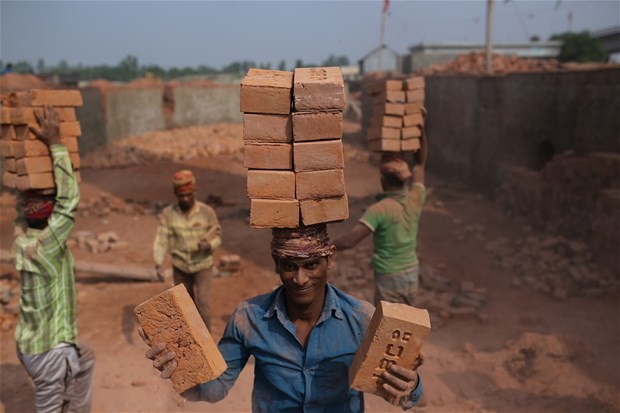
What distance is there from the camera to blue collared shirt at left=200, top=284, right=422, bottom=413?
2.55 metres

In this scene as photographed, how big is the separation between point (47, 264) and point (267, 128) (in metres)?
2.37

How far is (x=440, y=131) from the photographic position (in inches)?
655

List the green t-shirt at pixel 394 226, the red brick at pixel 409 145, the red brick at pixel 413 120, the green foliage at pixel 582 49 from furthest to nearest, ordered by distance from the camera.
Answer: the green foliage at pixel 582 49, the red brick at pixel 413 120, the red brick at pixel 409 145, the green t-shirt at pixel 394 226

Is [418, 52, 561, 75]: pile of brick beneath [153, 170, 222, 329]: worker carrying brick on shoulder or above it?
above

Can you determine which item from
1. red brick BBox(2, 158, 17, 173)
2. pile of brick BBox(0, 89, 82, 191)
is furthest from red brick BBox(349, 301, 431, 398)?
red brick BBox(2, 158, 17, 173)

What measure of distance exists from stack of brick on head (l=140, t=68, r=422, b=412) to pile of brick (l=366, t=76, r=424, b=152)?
3.63 meters

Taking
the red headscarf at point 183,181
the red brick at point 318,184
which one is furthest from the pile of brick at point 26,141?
the red brick at point 318,184

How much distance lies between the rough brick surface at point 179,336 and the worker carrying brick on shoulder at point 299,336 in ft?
0.22

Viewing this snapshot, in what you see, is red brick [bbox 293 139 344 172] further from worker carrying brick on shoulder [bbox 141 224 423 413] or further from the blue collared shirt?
the blue collared shirt

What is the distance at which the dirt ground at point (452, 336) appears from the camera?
5359mm

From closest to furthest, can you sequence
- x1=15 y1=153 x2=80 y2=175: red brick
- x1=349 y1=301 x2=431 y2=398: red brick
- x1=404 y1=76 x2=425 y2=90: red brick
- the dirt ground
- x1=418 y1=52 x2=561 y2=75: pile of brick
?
1. x1=349 y1=301 x2=431 y2=398: red brick
2. x1=15 y1=153 x2=80 y2=175: red brick
3. the dirt ground
4. x1=404 y1=76 x2=425 y2=90: red brick
5. x1=418 y1=52 x2=561 y2=75: pile of brick

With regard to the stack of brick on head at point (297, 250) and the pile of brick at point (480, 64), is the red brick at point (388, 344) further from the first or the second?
the pile of brick at point (480, 64)

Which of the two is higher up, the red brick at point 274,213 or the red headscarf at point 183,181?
the red brick at point 274,213

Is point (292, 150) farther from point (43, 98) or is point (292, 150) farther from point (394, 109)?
point (394, 109)
